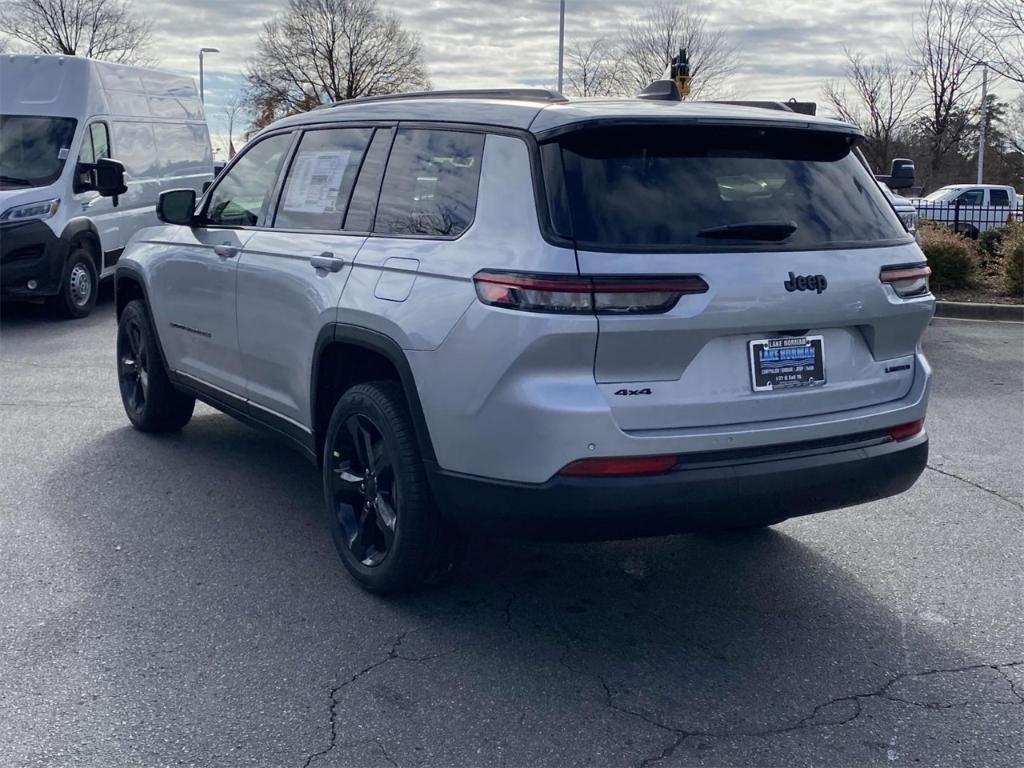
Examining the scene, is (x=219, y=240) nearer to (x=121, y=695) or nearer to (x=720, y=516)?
(x=121, y=695)

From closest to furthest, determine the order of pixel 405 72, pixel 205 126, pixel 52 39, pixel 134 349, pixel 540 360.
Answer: pixel 540 360 < pixel 134 349 < pixel 205 126 < pixel 52 39 < pixel 405 72

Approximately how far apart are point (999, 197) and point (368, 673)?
3069 centimetres

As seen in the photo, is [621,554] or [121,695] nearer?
[121,695]

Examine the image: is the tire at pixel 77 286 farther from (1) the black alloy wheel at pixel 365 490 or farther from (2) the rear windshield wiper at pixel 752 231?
(2) the rear windshield wiper at pixel 752 231

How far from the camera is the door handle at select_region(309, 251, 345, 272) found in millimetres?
4516

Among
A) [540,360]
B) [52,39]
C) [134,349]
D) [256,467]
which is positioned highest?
[52,39]

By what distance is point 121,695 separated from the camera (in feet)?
11.9

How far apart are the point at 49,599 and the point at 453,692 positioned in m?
1.74

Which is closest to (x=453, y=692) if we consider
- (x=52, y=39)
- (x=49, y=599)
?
(x=49, y=599)

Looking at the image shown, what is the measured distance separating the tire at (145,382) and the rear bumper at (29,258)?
5.32m

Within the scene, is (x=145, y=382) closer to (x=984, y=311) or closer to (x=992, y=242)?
(x=984, y=311)

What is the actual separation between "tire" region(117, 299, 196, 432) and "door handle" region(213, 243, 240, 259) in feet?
3.96

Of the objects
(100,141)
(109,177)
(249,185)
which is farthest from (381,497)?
(100,141)

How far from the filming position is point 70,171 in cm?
1227
